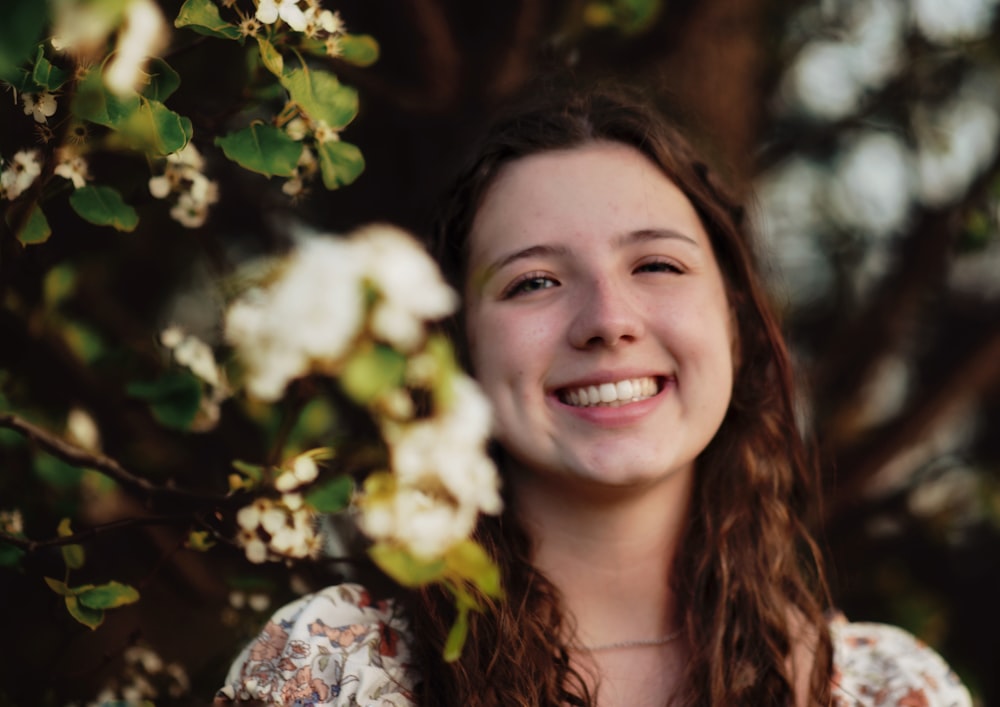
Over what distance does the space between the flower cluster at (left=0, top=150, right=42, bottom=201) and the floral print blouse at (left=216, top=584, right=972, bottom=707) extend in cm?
69

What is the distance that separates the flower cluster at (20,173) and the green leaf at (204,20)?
27cm

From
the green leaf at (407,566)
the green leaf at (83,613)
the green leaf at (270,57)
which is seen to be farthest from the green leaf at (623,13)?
the green leaf at (407,566)

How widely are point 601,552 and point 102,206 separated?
860mm

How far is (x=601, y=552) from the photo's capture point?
178 cm

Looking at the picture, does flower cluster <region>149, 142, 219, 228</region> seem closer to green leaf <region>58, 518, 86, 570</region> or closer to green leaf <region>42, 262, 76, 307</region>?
green leaf <region>42, 262, 76, 307</region>

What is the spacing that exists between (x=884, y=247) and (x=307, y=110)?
2.29 meters

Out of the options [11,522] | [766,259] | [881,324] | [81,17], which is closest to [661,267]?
[766,259]

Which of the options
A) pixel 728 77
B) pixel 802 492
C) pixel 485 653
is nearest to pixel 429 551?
pixel 485 653

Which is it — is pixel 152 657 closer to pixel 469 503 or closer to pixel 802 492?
pixel 469 503

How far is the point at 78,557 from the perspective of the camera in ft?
5.17

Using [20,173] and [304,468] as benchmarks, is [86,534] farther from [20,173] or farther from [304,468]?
[20,173]

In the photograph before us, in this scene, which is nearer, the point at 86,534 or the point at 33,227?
the point at 33,227

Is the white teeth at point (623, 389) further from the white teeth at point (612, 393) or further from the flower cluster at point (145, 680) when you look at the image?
the flower cluster at point (145, 680)

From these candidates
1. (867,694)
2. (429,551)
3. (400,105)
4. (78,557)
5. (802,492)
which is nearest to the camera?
(429,551)
